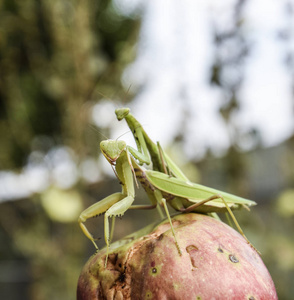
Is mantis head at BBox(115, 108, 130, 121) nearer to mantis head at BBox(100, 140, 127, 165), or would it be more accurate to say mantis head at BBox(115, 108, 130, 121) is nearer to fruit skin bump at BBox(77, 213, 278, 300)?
mantis head at BBox(100, 140, 127, 165)

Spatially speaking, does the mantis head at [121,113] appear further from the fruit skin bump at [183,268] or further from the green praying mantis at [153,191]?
the fruit skin bump at [183,268]

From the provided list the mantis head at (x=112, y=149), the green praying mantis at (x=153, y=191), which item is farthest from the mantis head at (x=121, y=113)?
the mantis head at (x=112, y=149)

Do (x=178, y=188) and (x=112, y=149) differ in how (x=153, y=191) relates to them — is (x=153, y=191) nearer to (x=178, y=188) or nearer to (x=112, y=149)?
(x=178, y=188)

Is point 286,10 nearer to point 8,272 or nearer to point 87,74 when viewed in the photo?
point 87,74

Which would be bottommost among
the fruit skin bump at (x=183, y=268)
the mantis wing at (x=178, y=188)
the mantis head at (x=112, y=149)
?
the fruit skin bump at (x=183, y=268)

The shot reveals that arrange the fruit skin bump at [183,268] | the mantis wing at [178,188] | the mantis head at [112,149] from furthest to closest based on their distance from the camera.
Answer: the mantis wing at [178,188] < the mantis head at [112,149] < the fruit skin bump at [183,268]

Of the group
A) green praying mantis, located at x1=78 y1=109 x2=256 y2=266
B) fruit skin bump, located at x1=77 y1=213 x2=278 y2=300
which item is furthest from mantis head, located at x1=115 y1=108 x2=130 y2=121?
fruit skin bump, located at x1=77 y1=213 x2=278 y2=300

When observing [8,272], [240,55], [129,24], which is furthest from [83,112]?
[8,272]
